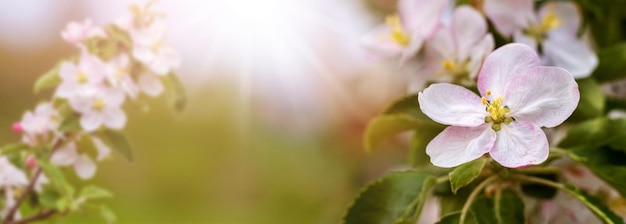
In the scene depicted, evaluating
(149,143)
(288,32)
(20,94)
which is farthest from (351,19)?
(20,94)

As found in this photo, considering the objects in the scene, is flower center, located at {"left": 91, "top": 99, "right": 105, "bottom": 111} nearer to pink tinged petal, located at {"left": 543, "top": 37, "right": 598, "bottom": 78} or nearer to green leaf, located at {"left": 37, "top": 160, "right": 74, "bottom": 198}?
green leaf, located at {"left": 37, "top": 160, "right": 74, "bottom": 198}

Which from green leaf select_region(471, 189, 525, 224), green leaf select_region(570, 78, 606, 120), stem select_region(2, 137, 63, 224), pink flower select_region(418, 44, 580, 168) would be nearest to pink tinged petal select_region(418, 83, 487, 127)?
pink flower select_region(418, 44, 580, 168)

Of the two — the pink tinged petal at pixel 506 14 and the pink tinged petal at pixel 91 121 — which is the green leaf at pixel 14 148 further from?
the pink tinged petal at pixel 506 14

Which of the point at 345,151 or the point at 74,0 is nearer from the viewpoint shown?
the point at 74,0

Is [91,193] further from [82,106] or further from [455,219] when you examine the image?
[455,219]

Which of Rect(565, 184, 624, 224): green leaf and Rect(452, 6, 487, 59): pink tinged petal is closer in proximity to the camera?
Rect(565, 184, 624, 224): green leaf

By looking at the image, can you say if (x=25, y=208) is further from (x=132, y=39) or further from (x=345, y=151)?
(x=345, y=151)

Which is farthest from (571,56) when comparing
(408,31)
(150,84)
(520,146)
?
(150,84)
